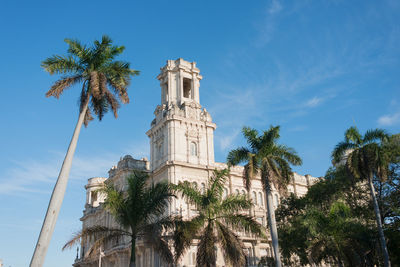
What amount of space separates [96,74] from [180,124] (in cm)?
2545

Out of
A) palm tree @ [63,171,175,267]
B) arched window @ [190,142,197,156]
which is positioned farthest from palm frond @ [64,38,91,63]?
arched window @ [190,142,197,156]

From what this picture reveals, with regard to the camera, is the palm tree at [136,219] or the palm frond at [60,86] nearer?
the palm frond at [60,86]

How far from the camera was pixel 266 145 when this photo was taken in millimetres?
26328

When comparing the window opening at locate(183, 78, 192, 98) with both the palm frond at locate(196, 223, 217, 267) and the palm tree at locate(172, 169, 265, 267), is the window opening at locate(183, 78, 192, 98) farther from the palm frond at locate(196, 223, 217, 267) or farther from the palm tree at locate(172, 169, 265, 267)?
the palm frond at locate(196, 223, 217, 267)

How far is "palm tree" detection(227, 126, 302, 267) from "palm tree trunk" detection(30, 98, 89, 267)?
38.2 ft

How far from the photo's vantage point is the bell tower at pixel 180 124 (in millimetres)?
44406

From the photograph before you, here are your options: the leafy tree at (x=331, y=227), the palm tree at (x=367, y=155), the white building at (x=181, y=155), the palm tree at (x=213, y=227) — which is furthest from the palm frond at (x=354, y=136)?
the white building at (x=181, y=155)

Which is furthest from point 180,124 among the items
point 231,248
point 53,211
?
point 53,211

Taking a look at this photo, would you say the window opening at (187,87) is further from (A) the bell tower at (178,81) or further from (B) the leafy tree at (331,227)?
(B) the leafy tree at (331,227)

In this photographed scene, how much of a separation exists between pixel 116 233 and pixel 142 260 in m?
21.4

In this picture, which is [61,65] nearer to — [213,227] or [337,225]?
[213,227]

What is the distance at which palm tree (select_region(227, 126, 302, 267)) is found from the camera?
83.3ft

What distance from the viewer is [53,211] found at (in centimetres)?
1623

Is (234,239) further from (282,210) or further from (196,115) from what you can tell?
(196,115)
